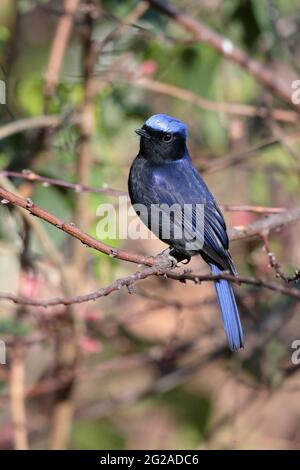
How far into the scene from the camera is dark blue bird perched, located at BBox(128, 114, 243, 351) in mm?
4188

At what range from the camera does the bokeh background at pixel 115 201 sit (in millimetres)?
4781

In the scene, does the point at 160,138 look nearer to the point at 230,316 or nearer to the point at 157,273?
the point at 230,316

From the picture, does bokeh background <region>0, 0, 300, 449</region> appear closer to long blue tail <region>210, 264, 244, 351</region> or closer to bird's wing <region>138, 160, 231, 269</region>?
bird's wing <region>138, 160, 231, 269</region>

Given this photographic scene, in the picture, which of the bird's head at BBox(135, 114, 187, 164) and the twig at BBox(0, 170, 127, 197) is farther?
the bird's head at BBox(135, 114, 187, 164)

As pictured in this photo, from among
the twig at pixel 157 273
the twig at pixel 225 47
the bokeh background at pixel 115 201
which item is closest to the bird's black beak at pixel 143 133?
the bokeh background at pixel 115 201

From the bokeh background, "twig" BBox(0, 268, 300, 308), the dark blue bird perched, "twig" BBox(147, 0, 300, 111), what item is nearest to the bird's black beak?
the dark blue bird perched

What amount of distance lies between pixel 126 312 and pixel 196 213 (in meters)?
1.94

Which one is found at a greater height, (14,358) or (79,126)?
(79,126)

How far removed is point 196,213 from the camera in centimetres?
431

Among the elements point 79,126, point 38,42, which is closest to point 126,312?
point 79,126

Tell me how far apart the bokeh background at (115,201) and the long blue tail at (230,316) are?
1.32 ft

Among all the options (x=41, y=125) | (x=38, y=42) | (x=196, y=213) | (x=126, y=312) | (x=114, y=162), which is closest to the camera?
(x=196, y=213)

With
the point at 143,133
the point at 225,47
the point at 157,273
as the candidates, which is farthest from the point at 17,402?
the point at 225,47
